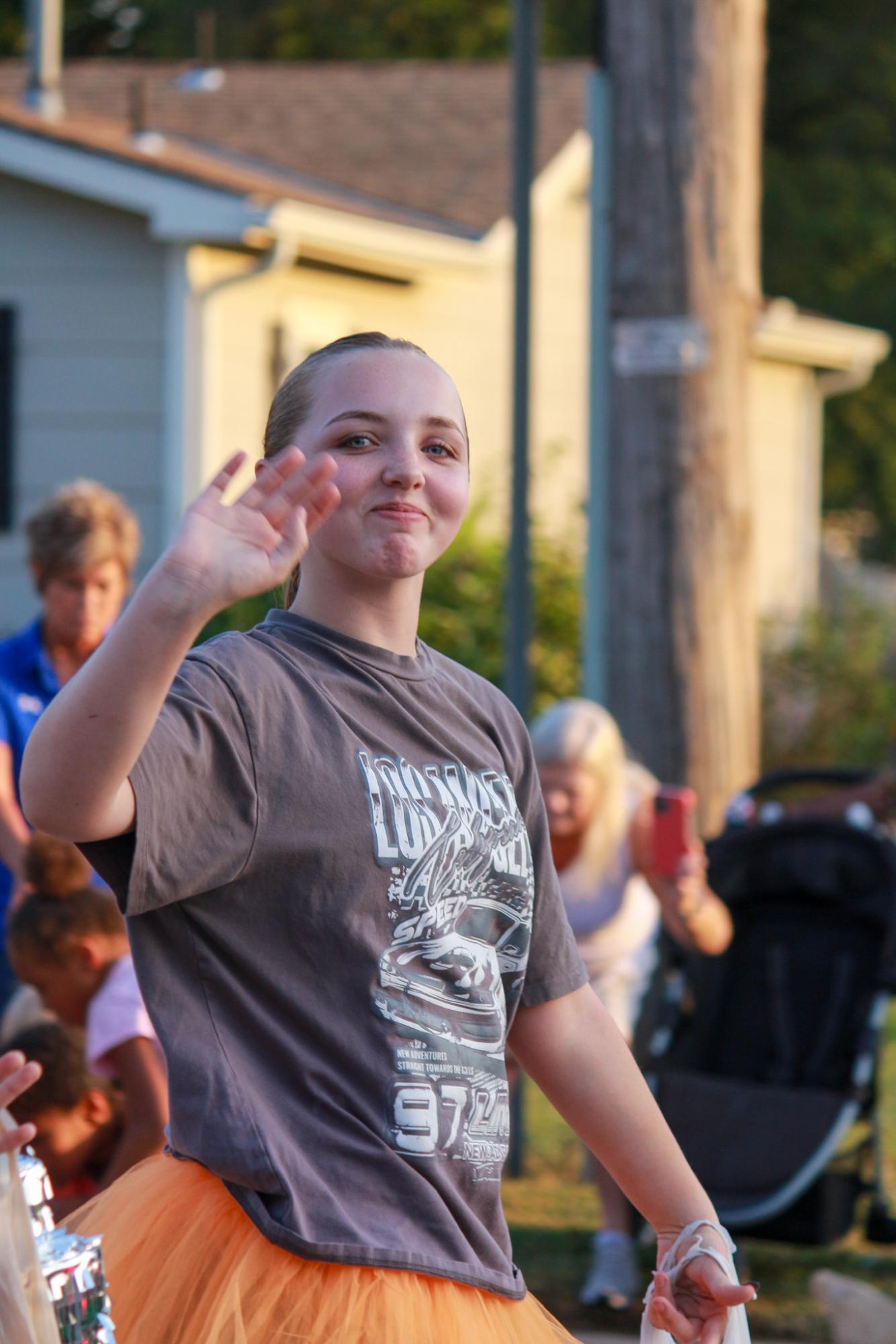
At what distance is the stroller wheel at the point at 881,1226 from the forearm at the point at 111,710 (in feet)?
14.6

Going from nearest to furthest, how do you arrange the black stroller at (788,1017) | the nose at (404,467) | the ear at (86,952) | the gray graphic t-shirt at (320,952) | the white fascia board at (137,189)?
1. the gray graphic t-shirt at (320,952)
2. the nose at (404,467)
3. the ear at (86,952)
4. the black stroller at (788,1017)
5. the white fascia board at (137,189)

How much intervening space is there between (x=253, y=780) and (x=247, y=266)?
10.8 metres

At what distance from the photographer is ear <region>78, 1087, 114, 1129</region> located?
4.18 metres

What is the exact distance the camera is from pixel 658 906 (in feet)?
18.8

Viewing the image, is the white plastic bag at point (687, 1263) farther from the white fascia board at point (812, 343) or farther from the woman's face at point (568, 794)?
the white fascia board at point (812, 343)

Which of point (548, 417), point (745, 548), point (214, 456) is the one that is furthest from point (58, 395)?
point (745, 548)

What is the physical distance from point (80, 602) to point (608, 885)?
1824 millimetres

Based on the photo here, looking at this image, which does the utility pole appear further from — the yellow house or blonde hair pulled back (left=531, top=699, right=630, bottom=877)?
the yellow house

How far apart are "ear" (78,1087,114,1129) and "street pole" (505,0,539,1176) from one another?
281cm

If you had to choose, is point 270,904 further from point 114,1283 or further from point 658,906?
point 658,906

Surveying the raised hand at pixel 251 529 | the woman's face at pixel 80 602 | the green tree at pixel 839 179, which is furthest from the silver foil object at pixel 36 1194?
the green tree at pixel 839 179

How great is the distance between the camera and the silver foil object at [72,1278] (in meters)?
1.82

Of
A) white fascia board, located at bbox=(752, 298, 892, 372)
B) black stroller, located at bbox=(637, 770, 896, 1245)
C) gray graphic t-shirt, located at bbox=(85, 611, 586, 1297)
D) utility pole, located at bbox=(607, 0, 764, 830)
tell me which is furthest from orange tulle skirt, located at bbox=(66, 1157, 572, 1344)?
white fascia board, located at bbox=(752, 298, 892, 372)

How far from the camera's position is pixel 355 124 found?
53.8ft
